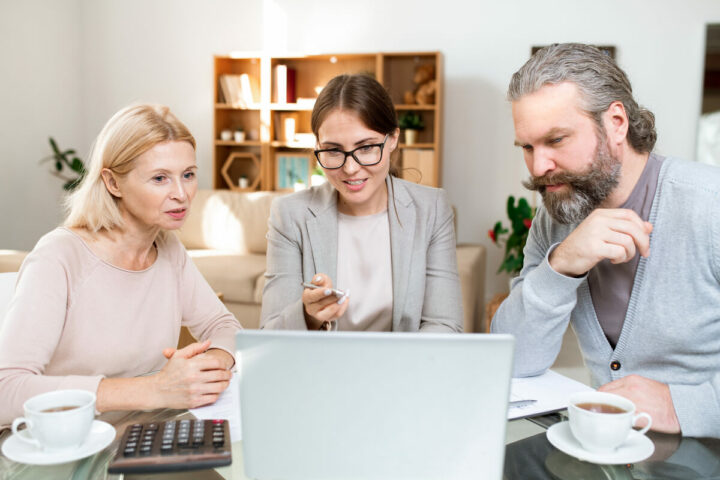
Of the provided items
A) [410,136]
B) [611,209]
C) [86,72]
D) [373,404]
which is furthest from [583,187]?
[86,72]

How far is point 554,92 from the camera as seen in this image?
48.1 inches

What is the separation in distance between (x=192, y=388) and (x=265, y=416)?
39 centimetres

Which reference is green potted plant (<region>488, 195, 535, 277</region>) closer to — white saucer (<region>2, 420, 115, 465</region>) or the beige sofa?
the beige sofa

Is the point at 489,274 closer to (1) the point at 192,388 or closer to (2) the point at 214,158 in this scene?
(2) the point at 214,158

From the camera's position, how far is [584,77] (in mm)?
1228

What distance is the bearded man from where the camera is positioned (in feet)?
3.96

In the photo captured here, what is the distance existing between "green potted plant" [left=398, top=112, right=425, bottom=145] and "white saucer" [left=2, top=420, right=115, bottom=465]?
3.89 meters

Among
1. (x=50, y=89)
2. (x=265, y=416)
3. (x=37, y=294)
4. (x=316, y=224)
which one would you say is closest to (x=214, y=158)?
(x=50, y=89)

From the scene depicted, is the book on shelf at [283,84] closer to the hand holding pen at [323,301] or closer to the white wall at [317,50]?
the white wall at [317,50]

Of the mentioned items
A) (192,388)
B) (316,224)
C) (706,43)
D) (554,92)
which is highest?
(706,43)

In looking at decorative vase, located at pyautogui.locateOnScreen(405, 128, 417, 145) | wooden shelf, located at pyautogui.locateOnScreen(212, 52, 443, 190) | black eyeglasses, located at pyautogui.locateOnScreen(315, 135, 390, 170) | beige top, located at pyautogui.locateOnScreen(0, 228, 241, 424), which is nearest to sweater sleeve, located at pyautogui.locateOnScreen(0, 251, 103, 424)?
beige top, located at pyautogui.locateOnScreen(0, 228, 241, 424)

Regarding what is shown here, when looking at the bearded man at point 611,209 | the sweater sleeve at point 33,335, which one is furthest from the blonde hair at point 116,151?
the bearded man at point 611,209

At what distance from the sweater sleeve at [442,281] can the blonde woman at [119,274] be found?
0.50 m

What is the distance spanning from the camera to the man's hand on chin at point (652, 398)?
1.00m
